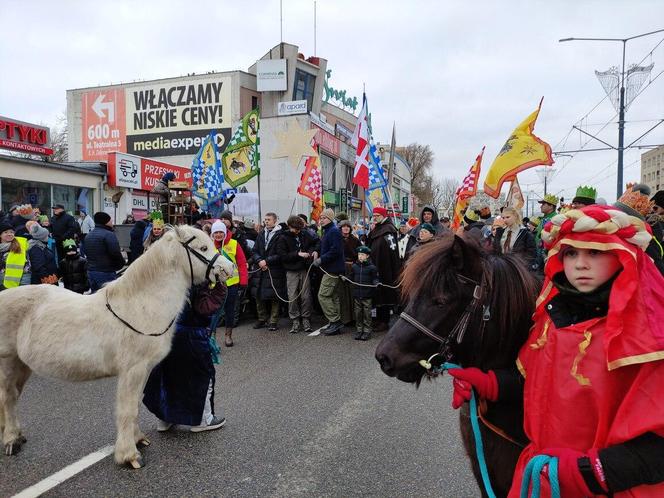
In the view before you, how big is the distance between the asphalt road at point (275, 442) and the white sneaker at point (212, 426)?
0.29 feet

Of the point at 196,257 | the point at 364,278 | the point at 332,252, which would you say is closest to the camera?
the point at 196,257

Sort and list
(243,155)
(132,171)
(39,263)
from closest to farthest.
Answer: (39,263), (243,155), (132,171)

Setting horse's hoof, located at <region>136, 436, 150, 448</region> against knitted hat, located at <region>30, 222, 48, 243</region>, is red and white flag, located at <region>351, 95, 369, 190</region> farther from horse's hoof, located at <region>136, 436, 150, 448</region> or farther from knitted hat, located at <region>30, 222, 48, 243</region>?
horse's hoof, located at <region>136, 436, 150, 448</region>

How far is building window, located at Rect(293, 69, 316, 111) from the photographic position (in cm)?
3738

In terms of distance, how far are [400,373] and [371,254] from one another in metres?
7.19

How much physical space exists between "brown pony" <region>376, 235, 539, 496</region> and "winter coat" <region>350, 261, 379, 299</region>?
6.44 meters

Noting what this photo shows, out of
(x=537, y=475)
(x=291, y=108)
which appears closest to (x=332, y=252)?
(x=537, y=475)

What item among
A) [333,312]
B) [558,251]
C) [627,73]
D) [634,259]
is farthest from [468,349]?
[627,73]

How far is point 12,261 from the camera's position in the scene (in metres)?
6.35

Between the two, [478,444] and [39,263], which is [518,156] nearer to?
[478,444]

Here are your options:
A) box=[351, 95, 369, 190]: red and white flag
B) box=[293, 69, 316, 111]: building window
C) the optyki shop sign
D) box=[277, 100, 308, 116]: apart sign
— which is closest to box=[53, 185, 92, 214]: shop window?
the optyki shop sign

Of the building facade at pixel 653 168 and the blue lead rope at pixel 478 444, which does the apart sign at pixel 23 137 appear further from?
the building facade at pixel 653 168

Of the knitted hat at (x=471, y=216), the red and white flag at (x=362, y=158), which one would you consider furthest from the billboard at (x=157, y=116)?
the knitted hat at (x=471, y=216)

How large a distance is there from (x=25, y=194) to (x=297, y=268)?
13.4 meters
